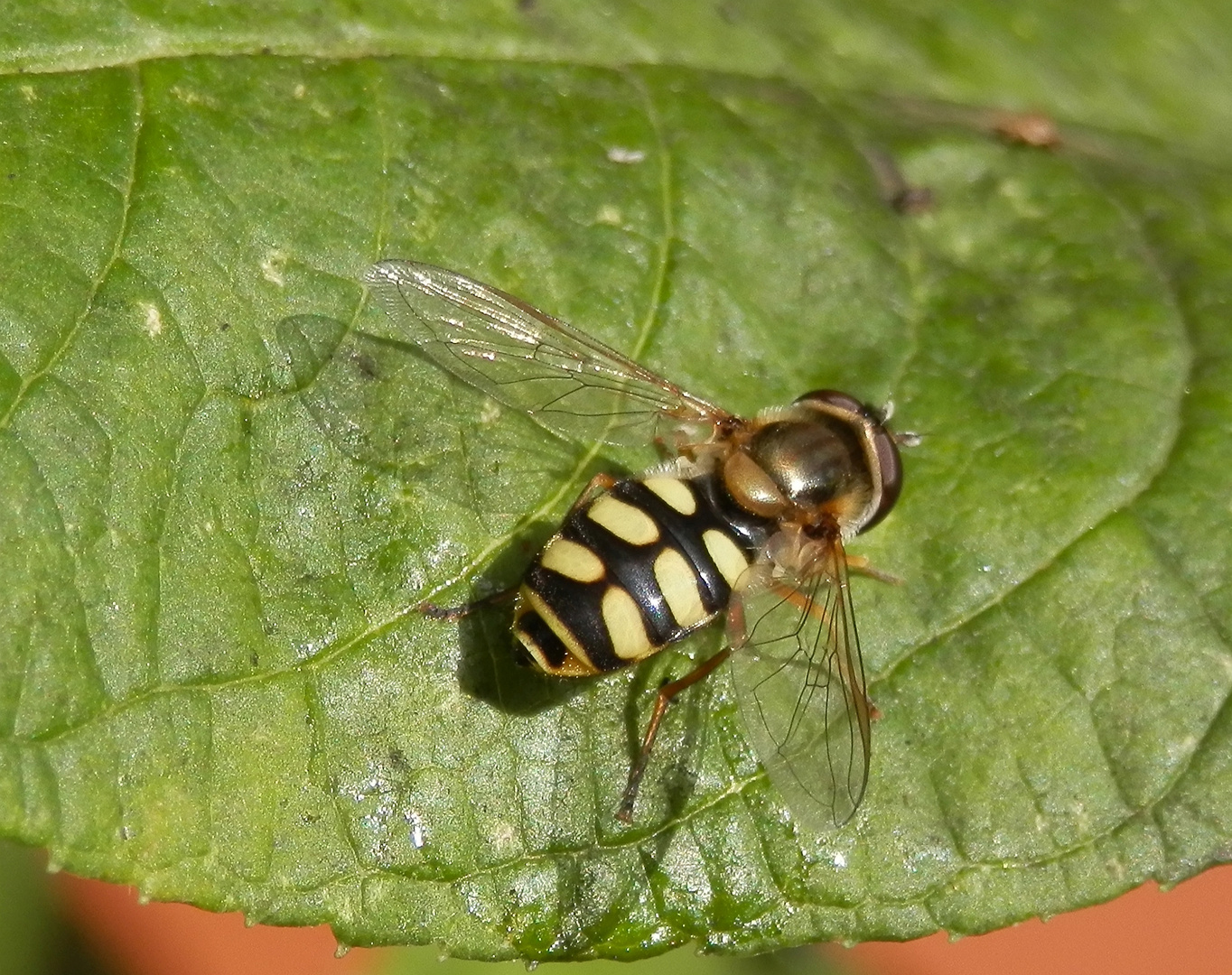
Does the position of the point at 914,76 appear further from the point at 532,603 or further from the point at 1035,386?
the point at 532,603

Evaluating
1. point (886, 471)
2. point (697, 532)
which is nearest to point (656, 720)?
point (697, 532)

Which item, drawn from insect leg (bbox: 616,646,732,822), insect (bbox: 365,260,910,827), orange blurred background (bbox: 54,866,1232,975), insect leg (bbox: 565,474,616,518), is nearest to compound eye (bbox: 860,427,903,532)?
insect (bbox: 365,260,910,827)

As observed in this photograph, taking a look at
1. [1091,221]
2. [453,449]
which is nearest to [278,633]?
[453,449]

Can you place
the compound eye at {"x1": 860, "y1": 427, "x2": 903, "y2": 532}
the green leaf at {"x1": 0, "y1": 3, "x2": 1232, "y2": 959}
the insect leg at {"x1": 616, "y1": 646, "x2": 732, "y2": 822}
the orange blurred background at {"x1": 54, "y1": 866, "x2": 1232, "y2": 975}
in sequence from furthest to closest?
1. the orange blurred background at {"x1": 54, "y1": 866, "x2": 1232, "y2": 975}
2. the compound eye at {"x1": 860, "y1": 427, "x2": 903, "y2": 532}
3. the insect leg at {"x1": 616, "y1": 646, "x2": 732, "y2": 822}
4. the green leaf at {"x1": 0, "y1": 3, "x2": 1232, "y2": 959}

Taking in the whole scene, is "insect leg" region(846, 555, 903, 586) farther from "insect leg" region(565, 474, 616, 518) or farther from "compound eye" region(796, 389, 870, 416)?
"insect leg" region(565, 474, 616, 518)

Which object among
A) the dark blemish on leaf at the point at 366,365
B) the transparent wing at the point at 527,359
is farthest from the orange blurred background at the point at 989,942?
the dark blemish on leaf at the point at 366,365

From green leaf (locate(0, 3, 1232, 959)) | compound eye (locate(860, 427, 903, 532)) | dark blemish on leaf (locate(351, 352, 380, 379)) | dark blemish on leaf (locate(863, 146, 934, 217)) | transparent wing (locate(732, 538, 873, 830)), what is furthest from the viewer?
dark blemish on leaf (locate(863, 146, 934, 217))

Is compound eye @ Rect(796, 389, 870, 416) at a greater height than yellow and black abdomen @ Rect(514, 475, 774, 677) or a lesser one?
greater
